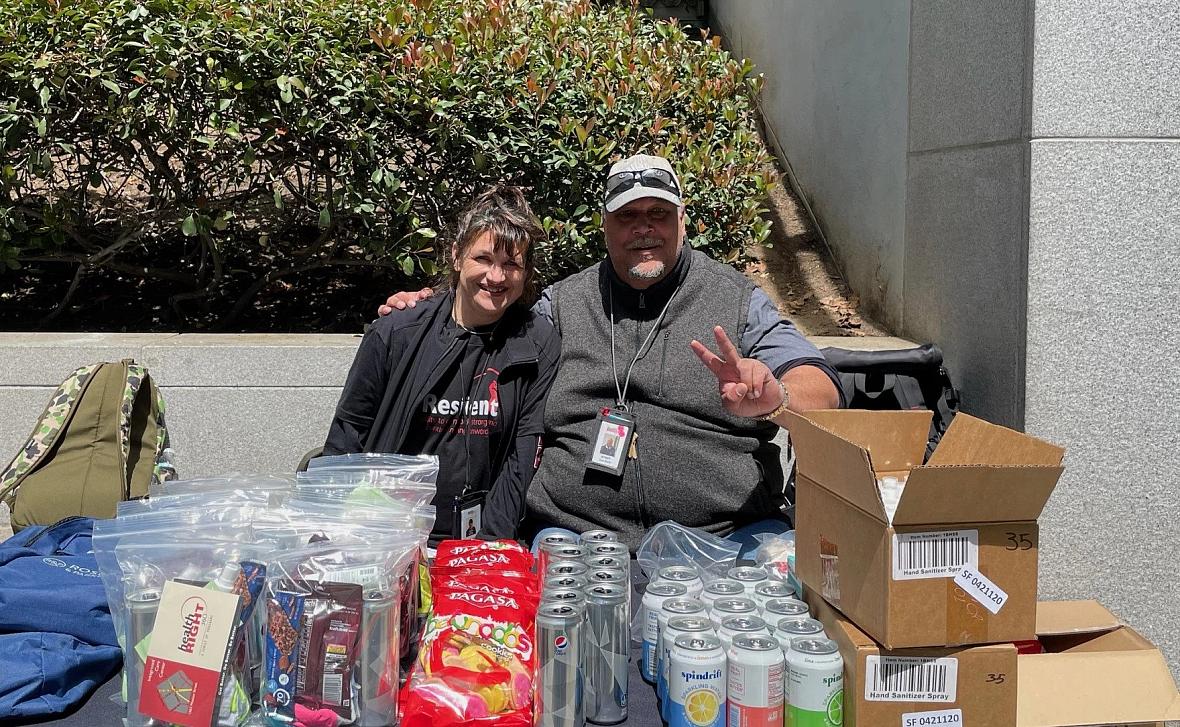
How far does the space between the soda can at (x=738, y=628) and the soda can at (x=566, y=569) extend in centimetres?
31

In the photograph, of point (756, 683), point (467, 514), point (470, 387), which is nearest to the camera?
point (756, 683)

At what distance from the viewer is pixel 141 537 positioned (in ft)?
5.73

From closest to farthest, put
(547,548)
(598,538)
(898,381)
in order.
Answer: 1. (547,548)
2. (598,538)
3. (898,381)

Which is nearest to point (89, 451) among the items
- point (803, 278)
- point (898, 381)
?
point (898, 381)

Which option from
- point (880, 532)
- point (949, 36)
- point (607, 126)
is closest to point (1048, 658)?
point (880, 532)

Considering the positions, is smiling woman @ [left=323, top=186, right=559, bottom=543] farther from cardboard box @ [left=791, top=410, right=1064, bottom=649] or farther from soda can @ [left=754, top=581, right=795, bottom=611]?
cardboard box @ [left=791, top=410, right=1064, bottom=649]

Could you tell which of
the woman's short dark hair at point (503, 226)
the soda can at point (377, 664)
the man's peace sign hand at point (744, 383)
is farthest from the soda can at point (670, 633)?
the woman's short dark hair at point (503, 226)

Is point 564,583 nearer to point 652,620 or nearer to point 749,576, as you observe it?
A: point 652,620

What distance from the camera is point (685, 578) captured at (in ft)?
6.33

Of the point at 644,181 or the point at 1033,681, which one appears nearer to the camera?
the point at 1033,681

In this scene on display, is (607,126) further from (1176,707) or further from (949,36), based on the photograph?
(1176,707)

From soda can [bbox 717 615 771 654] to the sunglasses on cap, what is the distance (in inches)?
65.5

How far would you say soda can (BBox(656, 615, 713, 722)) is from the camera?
5.42 ft

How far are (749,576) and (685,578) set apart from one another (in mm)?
142
